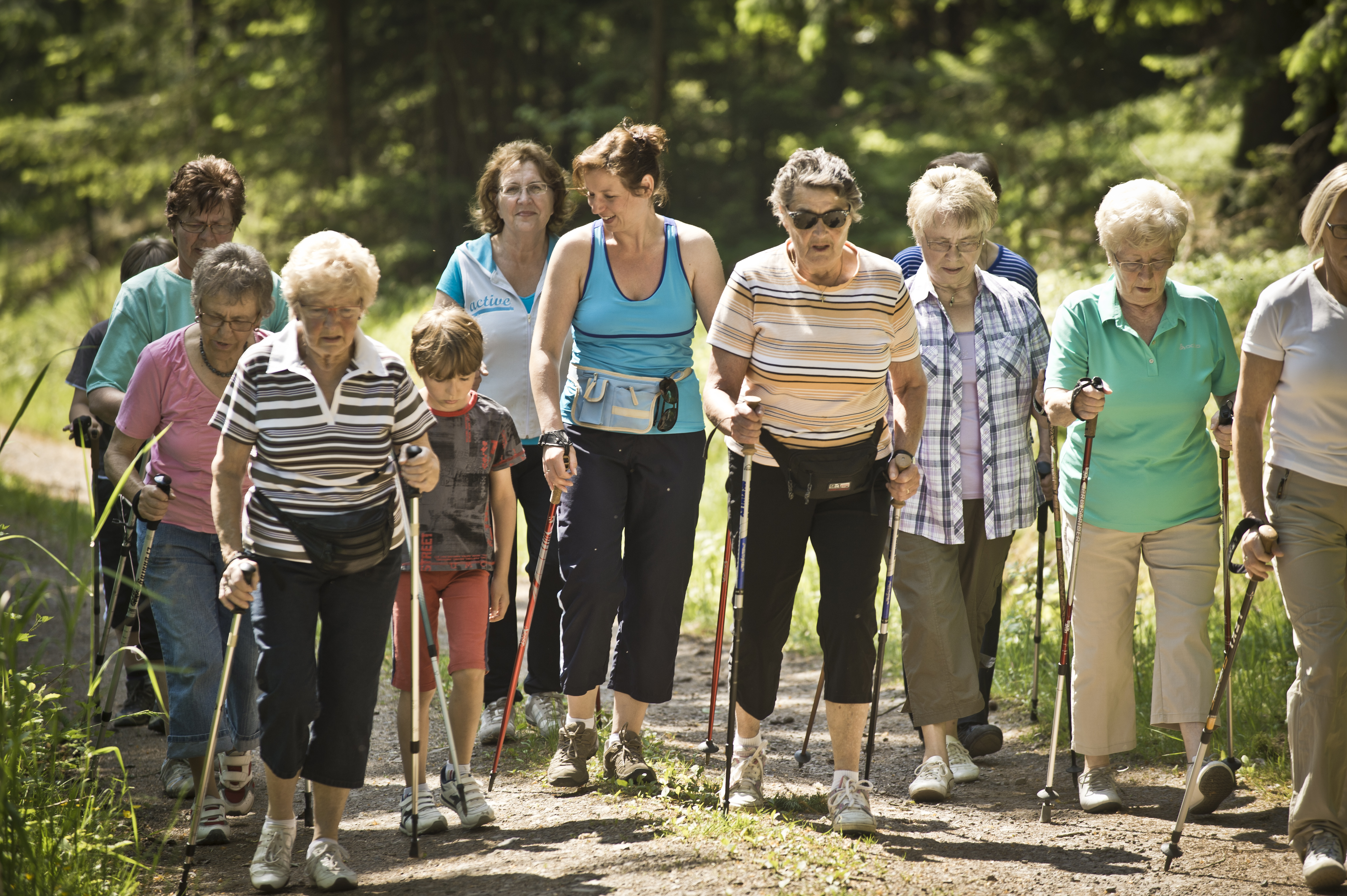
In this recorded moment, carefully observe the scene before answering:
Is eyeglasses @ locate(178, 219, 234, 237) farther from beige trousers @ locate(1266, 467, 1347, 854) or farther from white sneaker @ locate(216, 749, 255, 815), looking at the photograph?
beige trousers @ locate(1266, 467, 1347, 854)

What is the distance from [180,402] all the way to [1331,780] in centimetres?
396

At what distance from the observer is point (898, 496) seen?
3.98 meters

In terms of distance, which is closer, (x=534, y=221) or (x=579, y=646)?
(x=579, y=646)

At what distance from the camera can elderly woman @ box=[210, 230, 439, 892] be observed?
3.41m

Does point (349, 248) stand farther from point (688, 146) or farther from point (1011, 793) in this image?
point (688, 146)

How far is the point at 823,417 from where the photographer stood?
3.94 metres

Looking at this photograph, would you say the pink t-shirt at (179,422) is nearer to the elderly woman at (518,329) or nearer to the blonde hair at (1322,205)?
the elderly woman at (518,329)

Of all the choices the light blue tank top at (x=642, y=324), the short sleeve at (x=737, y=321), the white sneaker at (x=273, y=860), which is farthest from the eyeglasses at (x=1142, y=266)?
the white sneaker at (x=273, y=860)

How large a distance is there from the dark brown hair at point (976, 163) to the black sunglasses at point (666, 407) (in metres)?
1.87

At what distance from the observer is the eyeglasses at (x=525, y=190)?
518 cm

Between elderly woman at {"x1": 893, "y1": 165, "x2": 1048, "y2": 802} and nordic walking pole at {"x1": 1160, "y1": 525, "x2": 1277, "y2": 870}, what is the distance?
0.88 metres

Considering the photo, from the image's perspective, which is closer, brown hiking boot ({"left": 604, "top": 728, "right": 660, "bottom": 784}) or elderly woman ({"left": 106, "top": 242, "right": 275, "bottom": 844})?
elderly woman ({"left": 106, "top": 242, "right": 275, "bottom": 844})

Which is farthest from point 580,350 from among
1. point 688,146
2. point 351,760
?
point 688,146

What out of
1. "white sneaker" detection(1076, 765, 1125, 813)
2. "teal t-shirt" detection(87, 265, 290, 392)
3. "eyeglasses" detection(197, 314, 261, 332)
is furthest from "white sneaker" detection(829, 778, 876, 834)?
"teal t-shirt" detection(87, 265, 290, 392)
